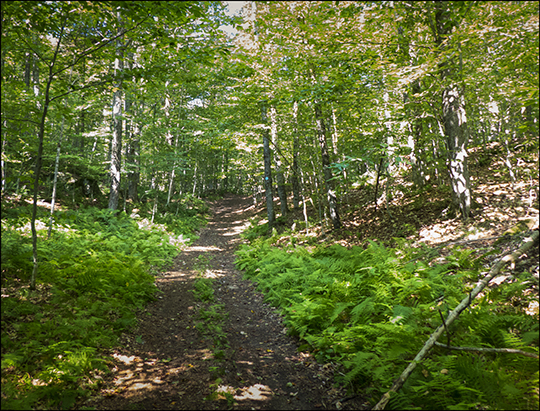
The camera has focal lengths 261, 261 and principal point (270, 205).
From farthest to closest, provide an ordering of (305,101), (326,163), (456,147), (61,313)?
1. (326,163)
2. (305,101)
3. (456,147)
4. (61,313)

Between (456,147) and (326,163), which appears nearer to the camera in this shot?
(456,147)

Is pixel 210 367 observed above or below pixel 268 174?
below

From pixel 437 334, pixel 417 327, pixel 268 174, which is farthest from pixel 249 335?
pixel 268 174

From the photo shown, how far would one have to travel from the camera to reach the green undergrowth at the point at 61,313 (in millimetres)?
2902

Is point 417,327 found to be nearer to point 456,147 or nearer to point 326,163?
point 456,147

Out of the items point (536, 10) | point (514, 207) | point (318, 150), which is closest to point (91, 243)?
point (318, 150)

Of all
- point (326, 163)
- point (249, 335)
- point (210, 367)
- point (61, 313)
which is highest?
point (326, 163)

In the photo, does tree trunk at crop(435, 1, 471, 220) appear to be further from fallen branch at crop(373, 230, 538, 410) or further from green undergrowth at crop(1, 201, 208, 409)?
green undergrowth at crop(1, 201, 208, 409)

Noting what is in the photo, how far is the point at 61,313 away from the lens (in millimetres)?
4062

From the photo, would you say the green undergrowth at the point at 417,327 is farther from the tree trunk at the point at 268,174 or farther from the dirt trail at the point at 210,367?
the tree trunk at the point at 268,174

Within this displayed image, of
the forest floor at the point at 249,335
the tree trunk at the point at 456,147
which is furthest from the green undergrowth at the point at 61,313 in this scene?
the tree trunk at the point at 456,147

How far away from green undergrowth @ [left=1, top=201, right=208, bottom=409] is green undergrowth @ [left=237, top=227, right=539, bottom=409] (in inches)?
126

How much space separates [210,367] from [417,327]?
3.00 metres

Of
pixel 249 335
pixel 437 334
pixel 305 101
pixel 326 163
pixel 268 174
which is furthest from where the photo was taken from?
pixel 268 174
